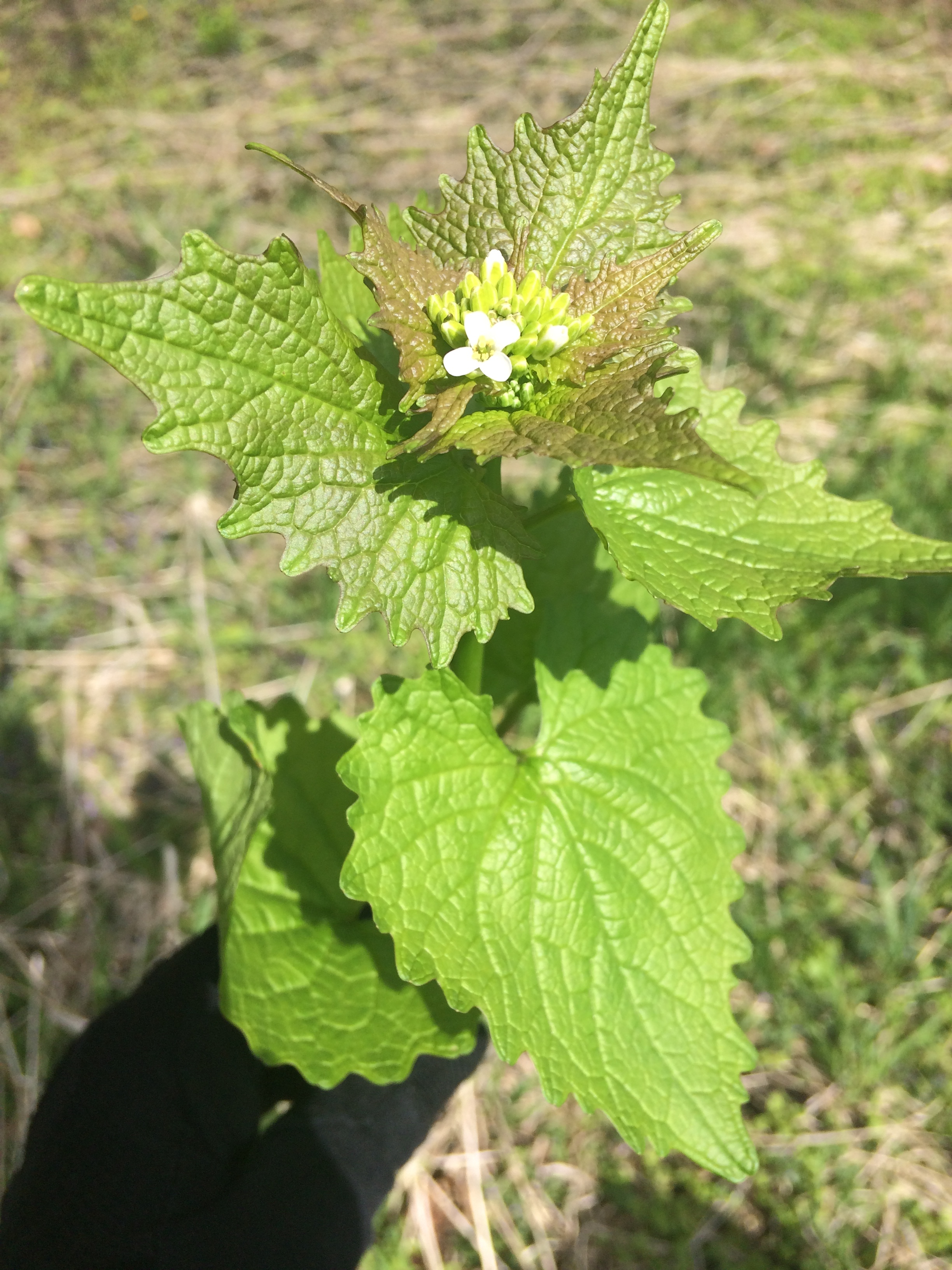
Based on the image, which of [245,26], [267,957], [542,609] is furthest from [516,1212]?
[245,26]

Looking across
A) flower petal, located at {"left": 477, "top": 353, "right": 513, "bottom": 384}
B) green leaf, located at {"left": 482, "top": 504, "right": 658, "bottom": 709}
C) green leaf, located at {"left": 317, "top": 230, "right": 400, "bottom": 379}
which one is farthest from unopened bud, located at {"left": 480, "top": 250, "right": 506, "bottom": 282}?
green leaf, located at {"left": 482, "top": 504, "right": 658, "bottom": 709}

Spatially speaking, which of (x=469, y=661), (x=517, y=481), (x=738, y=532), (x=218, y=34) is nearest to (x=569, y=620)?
(x=469, y=661)

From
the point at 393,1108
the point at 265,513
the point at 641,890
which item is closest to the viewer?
the point at 265,513

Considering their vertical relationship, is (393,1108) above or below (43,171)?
below

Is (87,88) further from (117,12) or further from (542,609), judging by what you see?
(542,609)

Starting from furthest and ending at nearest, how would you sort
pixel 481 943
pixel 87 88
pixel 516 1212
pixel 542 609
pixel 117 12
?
pixel 117 12, pixel 87 88, pixel 516 1212, pixel 542 609, pixel 481 943

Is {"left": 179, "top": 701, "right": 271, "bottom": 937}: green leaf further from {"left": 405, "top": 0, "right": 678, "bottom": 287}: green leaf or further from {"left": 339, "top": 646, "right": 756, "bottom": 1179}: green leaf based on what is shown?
{"left": 405, "top": 0, "right": 678, "bottom": 287}: green leaf

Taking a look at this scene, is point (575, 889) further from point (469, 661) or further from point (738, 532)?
point (738, 532)
